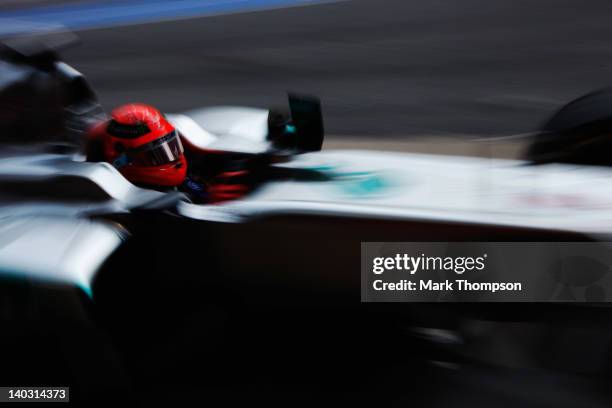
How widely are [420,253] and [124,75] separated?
18.0 feet

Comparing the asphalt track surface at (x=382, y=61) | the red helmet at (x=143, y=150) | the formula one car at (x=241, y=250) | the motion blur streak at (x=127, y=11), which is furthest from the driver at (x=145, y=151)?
the motion blur streak at (x=127, y=11)

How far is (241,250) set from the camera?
115 inches

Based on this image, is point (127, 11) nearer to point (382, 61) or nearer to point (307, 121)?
point (382, 61)

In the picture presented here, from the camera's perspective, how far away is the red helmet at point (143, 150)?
3.50 metres

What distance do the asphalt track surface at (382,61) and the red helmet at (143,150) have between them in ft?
8.91

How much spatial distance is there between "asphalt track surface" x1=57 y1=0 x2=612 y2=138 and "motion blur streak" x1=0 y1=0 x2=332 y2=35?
271 millimetres

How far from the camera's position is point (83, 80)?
427cm

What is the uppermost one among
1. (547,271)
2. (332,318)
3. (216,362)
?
(547,271)

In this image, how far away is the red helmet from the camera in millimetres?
3496

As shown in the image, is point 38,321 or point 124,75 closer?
point 38,321

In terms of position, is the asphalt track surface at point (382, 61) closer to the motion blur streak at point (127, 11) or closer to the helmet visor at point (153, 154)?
the motion blur streak at point (127, 11)

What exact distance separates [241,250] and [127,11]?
752 centimetres

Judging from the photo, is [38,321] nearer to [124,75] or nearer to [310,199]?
[310,199]

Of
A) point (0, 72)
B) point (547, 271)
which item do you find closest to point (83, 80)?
point (0, 72)
